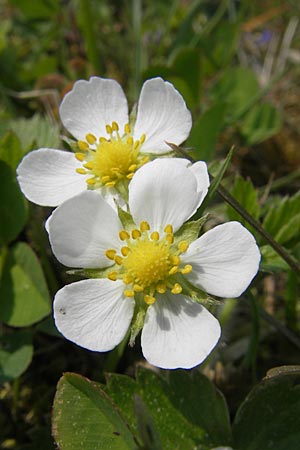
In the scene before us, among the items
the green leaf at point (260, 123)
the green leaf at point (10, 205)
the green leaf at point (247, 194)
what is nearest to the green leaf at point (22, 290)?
the green leaf at point (10, 205)

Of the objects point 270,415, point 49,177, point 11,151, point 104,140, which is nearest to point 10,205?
point 11,151

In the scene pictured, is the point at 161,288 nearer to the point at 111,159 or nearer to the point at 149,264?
the point at 149,264

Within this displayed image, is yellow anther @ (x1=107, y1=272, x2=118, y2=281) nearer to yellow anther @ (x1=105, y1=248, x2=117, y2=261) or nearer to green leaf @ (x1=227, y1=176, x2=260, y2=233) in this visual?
yellow anther @ (x1=105, y1=248, x2=117, y2=261)

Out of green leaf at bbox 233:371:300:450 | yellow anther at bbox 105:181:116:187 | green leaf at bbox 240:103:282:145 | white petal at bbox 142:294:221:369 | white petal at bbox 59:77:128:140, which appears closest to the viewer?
white petal at bbox 142:294:221:369

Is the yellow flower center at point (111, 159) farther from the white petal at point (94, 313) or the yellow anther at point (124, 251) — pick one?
the white petal at point (94, 313)

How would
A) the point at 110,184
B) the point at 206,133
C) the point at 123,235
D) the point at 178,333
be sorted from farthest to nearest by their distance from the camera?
1. the point at 206,133
2. the point at 110,184
3. the point at 123,235
4. the point at 178,333

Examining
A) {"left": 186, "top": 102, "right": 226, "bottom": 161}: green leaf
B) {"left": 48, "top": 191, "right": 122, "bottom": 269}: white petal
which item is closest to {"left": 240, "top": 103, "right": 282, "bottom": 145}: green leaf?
{"left": 186, "top": 102, "right": 226, "bottom": 161}: green leaf

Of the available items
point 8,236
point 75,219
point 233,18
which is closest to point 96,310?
point 75,219
